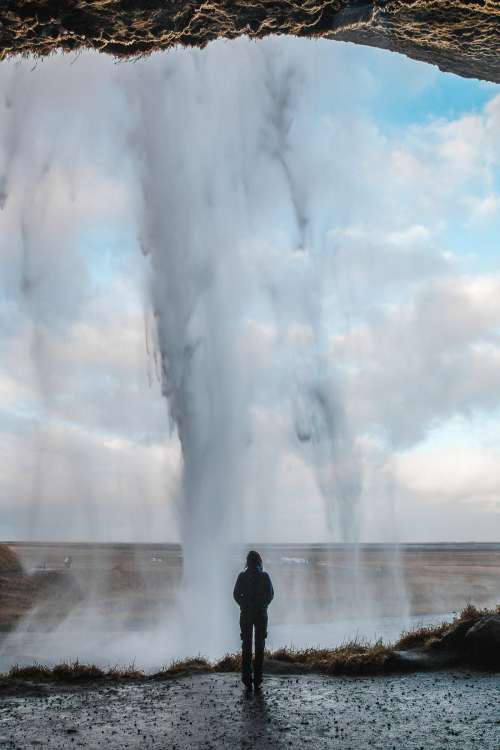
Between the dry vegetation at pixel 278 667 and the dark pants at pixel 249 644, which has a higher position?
the dark pants at pixel 249 644

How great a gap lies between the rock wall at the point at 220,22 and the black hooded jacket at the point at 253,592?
28.1 feet

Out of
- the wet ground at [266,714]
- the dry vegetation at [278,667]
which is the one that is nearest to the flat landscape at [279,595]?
the dry vegetation at [278,667]

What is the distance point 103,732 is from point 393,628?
22465 millimetres

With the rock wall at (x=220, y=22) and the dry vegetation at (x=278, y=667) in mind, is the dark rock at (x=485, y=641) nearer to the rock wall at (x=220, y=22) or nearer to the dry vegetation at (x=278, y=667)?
the dry vegetation at (x=278, y=667)

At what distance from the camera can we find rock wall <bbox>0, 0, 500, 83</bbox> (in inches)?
325

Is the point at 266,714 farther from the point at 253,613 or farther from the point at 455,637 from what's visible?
the point at 455,637

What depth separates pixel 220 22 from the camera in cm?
898

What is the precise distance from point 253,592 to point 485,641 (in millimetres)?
4964

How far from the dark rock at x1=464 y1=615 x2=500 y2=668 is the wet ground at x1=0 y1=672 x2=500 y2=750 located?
66cm

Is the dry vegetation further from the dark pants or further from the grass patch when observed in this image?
the dark pants

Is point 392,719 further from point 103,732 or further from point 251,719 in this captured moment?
point 103,732

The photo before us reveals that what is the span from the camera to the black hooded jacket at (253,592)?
30.5 ft

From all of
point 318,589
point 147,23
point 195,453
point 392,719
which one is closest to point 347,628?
point 195,453

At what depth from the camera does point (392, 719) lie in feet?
25.5
